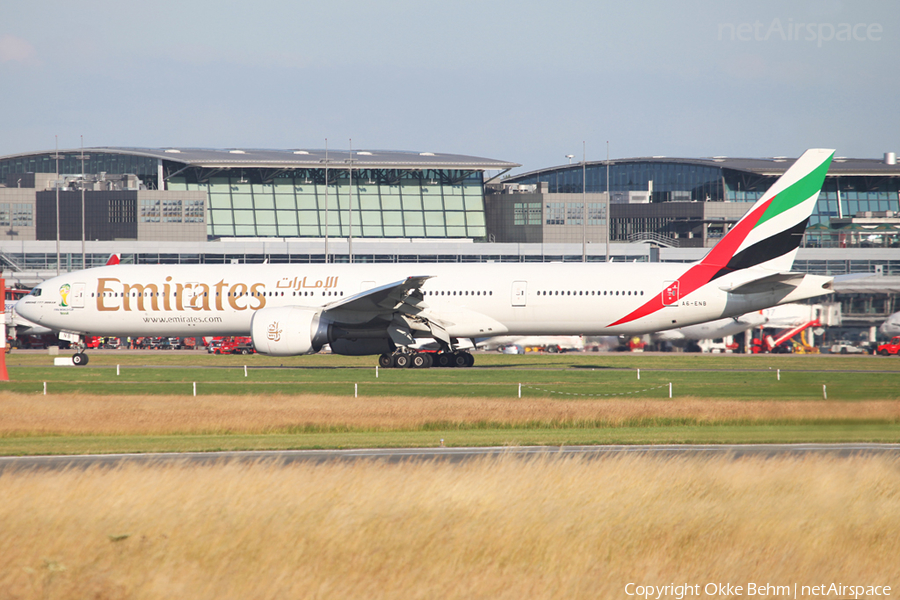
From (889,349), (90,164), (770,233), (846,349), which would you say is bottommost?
(846,349)

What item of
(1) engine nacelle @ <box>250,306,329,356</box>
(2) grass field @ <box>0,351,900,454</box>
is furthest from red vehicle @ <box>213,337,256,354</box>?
(1) engine nacelle @ <box>250,306,329,356</box>

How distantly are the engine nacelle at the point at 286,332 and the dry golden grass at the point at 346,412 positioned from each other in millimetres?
8098

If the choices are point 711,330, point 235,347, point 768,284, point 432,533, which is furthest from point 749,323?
point 432,533

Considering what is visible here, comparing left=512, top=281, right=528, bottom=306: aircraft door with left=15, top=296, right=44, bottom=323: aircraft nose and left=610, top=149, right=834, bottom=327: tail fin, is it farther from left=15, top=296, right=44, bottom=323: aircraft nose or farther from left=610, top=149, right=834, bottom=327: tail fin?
left=15, top=296, right=44, bottom=323: aircraft nose

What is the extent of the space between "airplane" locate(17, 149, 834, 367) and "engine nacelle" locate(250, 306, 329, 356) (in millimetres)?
42

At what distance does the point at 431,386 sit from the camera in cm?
3300

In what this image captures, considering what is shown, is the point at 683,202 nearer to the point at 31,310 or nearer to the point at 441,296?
the point at 441,296

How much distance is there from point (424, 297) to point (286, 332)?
22.6ft

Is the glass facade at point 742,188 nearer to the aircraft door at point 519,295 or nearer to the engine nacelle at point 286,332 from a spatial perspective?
the aircraft door at point 519,295

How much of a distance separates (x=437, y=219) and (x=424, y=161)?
7553mm

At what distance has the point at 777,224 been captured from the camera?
128 feet

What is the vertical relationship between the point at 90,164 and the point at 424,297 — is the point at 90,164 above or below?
above

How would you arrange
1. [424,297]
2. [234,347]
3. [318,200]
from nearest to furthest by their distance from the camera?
[424,297] → [234,347] → [318,200]

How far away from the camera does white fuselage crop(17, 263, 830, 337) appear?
130 ft
